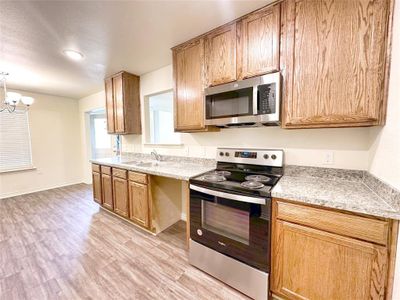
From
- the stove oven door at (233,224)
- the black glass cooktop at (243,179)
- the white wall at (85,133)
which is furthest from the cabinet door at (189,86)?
the white wall at (85,133)

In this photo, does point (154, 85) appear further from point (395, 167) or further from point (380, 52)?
point (395, 167)

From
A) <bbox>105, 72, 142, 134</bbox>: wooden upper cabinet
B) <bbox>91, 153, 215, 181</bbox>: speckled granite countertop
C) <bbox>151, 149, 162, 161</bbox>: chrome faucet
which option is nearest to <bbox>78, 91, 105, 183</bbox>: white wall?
<bbox>105, 72, 142, 134</bbox>: wooden upper cabinet

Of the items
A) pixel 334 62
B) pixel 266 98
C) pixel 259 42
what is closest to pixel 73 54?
pixel 259 42

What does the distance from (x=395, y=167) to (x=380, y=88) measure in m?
0.54

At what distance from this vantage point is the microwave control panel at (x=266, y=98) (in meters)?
1.49

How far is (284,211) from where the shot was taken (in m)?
1.25

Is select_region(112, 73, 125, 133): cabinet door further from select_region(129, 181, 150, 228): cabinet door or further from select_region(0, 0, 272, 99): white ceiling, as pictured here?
select_region(129, 181, 150, 228): cabinet door

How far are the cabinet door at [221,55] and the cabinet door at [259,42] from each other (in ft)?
0.26

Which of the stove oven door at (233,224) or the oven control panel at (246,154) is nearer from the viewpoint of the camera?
the stove oven door at (233,224)

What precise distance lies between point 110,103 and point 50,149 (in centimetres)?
268

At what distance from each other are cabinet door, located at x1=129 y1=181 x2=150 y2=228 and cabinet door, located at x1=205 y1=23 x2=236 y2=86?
5.28ft

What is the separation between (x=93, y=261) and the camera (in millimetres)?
1874

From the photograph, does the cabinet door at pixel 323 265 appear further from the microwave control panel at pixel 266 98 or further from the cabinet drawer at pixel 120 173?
the cabinet drawer at pixel 120 173

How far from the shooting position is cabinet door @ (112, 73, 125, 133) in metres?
3.06
